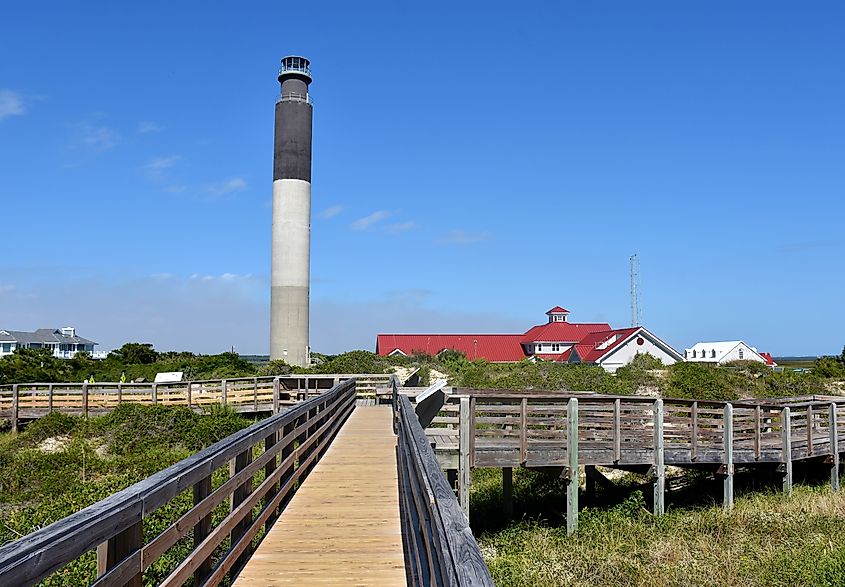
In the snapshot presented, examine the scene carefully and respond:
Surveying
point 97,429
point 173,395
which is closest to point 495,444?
point 97,429

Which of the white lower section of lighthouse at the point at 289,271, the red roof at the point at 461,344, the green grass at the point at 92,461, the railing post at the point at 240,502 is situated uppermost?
the white lower section of lighthouse at the point at 289,271

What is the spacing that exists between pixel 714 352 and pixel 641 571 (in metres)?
68.2

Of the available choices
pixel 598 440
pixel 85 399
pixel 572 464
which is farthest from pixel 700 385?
pixel 85 399

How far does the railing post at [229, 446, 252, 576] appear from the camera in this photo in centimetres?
572

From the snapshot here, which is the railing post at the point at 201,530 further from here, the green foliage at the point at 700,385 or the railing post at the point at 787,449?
the green foliage at the point at 700,385

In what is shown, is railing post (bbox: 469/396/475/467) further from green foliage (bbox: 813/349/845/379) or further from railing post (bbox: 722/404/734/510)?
green foliage (bbox: 813/349/845/379)

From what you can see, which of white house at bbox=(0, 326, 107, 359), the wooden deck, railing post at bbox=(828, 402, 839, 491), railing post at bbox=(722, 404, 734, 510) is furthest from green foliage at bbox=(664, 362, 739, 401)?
white house at bbox=(0, 326, 107, 359)

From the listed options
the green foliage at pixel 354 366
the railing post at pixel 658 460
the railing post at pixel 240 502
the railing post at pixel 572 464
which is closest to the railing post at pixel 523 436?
the railing post at pixel 572 464

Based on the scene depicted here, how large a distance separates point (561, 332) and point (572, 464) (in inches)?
2155

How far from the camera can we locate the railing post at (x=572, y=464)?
13.6 meters

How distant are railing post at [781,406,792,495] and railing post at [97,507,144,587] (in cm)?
1557

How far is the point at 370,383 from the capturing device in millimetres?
29875

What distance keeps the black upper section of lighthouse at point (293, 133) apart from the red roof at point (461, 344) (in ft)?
74.3

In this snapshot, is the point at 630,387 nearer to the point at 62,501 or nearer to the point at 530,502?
the point at 530,502
